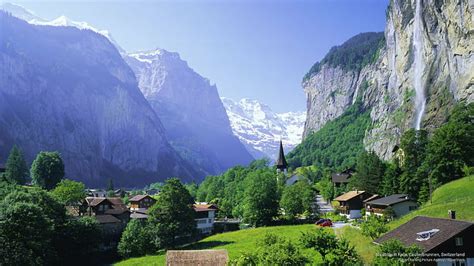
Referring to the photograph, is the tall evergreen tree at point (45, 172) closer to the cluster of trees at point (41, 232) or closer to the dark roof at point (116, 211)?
the dark roof at point (116, 211)

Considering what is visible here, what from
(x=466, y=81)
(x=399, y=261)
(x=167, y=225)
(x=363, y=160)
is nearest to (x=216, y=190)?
(x=363, y=160)

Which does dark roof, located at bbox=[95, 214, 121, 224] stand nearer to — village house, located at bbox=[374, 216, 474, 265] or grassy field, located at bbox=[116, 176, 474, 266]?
grassy field, located at bbox=[116, 176, 474, 266]

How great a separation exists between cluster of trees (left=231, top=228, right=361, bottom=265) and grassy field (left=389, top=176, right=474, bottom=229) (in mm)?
16442

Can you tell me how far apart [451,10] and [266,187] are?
65.5 m

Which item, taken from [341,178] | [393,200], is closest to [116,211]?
[393,200]

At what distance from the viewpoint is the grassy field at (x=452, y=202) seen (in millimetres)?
43531

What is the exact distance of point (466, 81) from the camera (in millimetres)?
93938

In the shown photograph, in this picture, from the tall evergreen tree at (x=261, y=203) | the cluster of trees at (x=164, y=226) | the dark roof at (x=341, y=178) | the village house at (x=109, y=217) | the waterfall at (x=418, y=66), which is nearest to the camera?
the cluster of trees at (x=164, y=226)

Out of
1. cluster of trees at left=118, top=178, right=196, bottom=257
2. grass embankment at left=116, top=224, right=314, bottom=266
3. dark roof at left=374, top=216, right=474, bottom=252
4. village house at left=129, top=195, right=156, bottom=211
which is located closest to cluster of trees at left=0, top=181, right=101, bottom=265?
cluster of trees at left=118, top=178, right=196, bottom=257

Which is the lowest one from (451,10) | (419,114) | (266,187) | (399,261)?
(399,261)

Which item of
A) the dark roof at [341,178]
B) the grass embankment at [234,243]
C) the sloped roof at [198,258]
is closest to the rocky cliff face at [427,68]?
the dark roof at [341,178]

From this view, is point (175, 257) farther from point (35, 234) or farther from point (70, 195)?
point (70, 195)

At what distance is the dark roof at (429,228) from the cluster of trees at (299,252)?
495cm

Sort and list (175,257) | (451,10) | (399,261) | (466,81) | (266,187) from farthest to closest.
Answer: (451,10), (466,81), (266,187), (175,257), (399,261)
